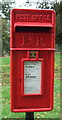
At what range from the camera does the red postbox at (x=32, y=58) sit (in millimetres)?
1723

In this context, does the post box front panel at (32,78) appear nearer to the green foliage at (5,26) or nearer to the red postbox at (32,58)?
the red postbox at (32,58)

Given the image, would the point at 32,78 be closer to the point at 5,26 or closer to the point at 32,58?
the point at 32,58

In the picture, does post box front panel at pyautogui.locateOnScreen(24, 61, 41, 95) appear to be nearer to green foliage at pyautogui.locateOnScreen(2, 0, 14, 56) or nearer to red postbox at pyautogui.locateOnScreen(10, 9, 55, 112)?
red postbox at pyautogui.locateOnScreen(10, 9, 55, 112)

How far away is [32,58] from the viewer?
5.76ft

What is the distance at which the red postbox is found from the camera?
1723 millimetres

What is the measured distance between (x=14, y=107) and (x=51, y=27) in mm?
877

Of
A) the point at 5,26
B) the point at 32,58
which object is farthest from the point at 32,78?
the point at 5,26

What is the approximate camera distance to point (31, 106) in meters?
1.81

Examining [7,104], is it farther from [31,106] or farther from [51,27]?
[51,27]

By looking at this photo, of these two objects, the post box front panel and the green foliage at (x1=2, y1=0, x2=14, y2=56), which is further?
the green foliage at (x1=2, y1=0, x2=14, y2=56)

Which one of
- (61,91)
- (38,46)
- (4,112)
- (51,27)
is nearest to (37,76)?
(38,46)

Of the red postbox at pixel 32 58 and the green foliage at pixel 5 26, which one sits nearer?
the red postbox at pixel 32 58

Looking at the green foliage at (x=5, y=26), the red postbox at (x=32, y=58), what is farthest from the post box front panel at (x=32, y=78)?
the green foliage at (x=5, y=26)

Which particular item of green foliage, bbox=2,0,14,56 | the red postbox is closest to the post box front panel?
the red postbox
